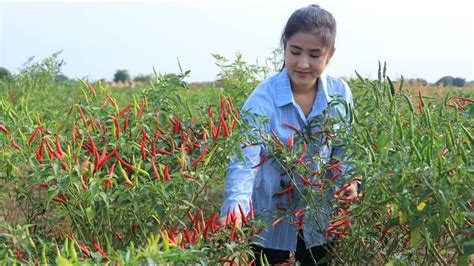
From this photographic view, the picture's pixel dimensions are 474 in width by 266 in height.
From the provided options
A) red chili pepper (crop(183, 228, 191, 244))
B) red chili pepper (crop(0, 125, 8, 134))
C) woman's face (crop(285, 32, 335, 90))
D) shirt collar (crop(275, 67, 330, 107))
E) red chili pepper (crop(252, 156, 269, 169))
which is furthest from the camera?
shirt collar (crop(275, 67, 330, 107))

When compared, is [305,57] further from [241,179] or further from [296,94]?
[241,179]

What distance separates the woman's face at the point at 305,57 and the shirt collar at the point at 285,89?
0.05 meters

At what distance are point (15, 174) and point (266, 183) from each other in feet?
3.05

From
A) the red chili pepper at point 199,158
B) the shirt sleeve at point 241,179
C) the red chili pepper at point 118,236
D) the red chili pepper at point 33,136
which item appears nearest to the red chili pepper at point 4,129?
the red chili pepper at point 33,136

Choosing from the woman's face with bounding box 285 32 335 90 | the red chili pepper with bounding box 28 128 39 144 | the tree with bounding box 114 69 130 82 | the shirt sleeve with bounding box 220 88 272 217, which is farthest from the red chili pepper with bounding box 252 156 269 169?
the tree with bounding box 114 69 130 82

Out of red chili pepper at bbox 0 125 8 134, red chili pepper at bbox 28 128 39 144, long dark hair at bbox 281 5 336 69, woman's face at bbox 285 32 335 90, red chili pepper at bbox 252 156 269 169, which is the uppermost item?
long dark hair at bbox 281 5 336 69

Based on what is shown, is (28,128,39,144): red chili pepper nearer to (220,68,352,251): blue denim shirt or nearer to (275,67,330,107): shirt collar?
(220,68,352,251): blue denim shirt

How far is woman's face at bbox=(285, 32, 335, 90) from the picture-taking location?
2.49 m

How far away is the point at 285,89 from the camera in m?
2.62

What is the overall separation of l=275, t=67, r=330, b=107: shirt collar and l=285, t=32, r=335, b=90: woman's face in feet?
0.17

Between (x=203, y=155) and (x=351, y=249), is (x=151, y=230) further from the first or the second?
(x=351, y=249)

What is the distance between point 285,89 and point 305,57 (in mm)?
180

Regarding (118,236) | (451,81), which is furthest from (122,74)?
(118,236)

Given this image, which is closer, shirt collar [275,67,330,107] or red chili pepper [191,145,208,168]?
red chili pepper [191,145,208,168]
